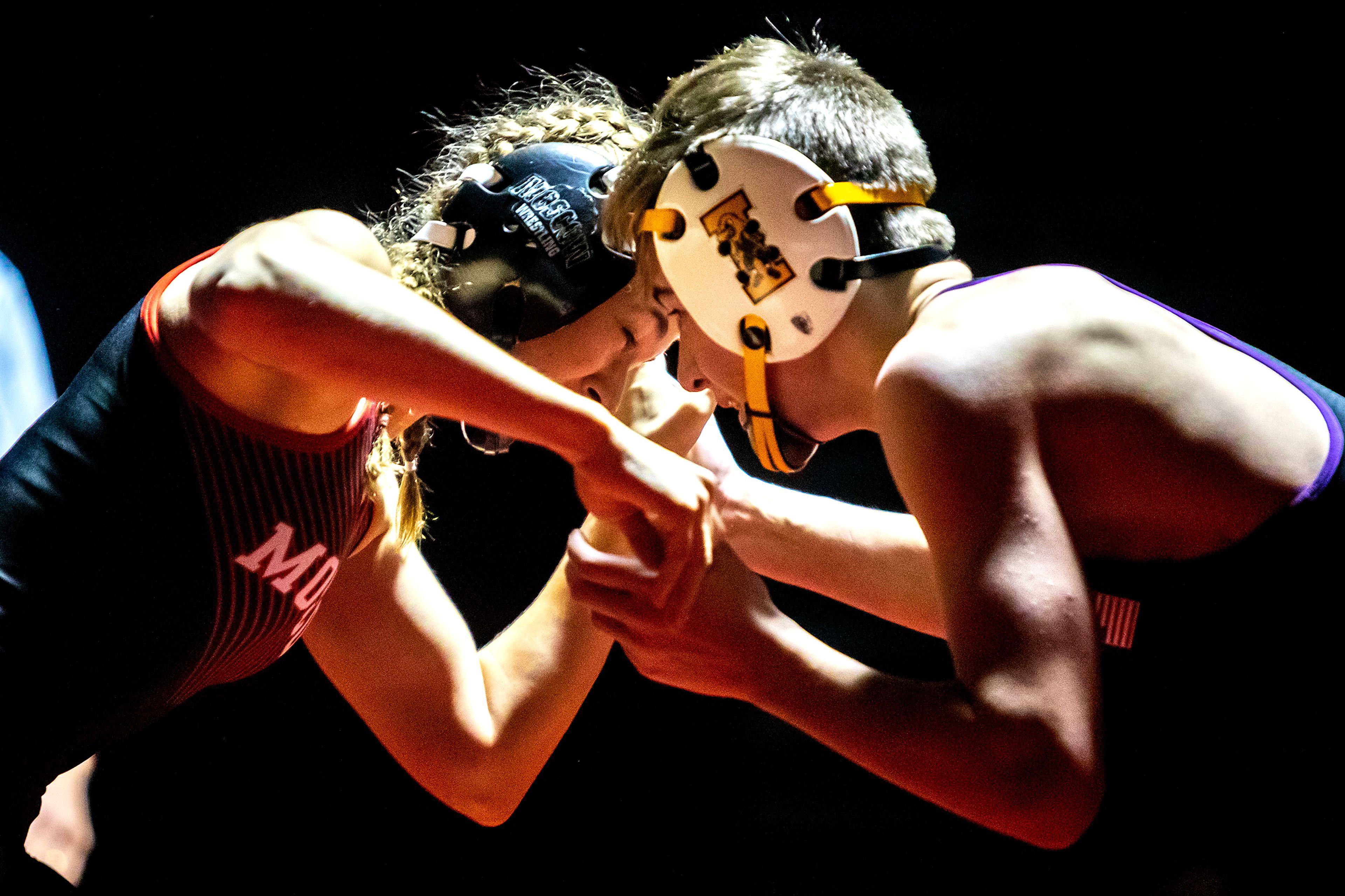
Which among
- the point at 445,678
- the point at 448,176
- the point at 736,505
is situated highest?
the point at 448,176

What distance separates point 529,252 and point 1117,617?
1.10 m

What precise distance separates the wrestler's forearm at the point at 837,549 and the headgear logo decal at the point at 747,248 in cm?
51

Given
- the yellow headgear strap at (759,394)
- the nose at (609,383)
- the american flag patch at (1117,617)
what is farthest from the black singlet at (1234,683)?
the nose at (609,383)

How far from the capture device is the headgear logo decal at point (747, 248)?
4.63 ft

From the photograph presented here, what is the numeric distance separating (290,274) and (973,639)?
81 centimetres

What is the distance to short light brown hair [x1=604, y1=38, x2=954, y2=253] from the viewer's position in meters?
1.39

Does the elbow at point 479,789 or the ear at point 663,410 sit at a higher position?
→ the ear at point 663,410

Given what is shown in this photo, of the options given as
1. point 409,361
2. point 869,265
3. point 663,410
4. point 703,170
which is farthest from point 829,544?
point 409,361

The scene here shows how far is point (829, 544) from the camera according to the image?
1808mm

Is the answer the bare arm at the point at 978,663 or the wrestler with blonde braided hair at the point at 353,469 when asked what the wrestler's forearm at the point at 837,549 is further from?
the bare arm at the point at 978,663

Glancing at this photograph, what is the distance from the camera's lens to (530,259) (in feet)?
5.67

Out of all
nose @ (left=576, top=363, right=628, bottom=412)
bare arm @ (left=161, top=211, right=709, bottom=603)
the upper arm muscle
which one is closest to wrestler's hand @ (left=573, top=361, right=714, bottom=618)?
bare arm @ (left=161, top=211, right=709, bottom=603)

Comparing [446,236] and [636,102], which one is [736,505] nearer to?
[446,236]

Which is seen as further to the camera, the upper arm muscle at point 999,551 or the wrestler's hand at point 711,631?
the wrestler's hand at point 711,631
